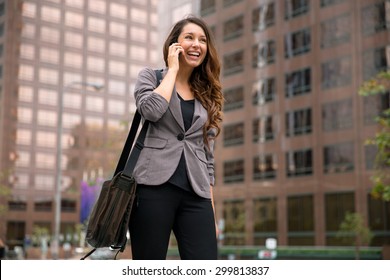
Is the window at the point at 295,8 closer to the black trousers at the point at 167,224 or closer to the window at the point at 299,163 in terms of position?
the window at the point at 299,163

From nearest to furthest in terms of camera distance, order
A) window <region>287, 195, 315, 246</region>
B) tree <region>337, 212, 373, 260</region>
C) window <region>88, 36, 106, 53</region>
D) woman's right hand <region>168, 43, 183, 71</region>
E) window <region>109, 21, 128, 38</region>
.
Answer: woman's right hand <region>168, 43, 183, 71</region>, tree <region>337, 212, 373, 260</region>, window <region>287, 195, 315, 246</region>, window <region>88, 36, 106, 53</region>, window <region>109, 21, 128, 38</region>

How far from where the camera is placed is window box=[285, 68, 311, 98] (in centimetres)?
3241

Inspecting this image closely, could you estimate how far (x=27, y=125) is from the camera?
3928cm

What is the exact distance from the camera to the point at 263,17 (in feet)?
108

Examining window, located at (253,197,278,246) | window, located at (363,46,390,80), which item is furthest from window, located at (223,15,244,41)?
window, located at (253,197,278,246)

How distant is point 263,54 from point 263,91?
1729 mm

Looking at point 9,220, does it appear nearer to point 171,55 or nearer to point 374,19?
point 374,19

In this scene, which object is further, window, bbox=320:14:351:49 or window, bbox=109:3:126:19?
window, bbox=109:3:126:19

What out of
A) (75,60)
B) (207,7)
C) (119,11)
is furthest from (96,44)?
(207,7)

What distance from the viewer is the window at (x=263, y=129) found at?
33.3 m

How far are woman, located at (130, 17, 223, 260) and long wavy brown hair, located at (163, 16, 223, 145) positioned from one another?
0.04 meters

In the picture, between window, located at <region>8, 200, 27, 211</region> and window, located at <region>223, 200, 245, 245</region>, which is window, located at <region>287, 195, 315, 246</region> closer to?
window, located at <region>223, 200, 245, 245</region>

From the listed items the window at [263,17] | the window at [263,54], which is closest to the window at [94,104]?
the window at [263,54]

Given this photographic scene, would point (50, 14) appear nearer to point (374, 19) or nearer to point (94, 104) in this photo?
point (94, 104)
